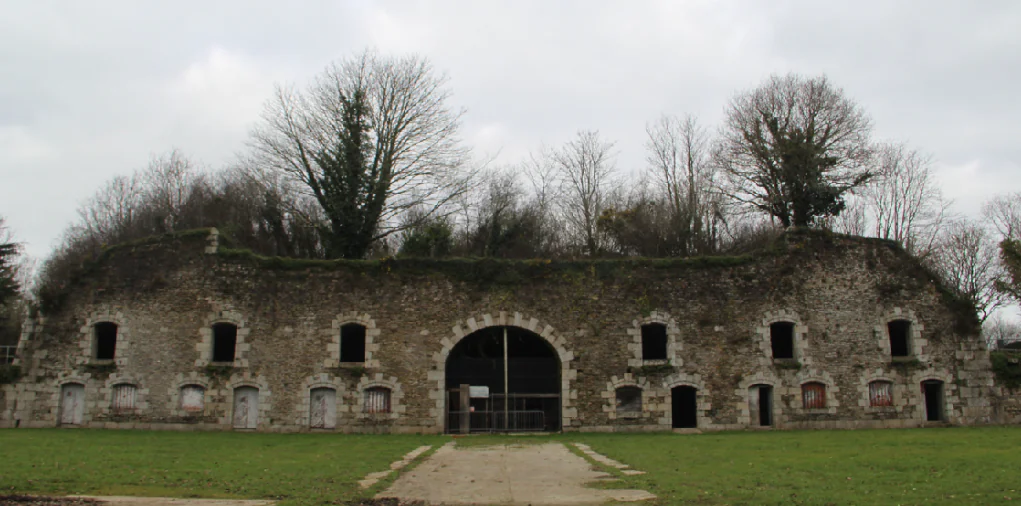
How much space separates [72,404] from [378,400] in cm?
955

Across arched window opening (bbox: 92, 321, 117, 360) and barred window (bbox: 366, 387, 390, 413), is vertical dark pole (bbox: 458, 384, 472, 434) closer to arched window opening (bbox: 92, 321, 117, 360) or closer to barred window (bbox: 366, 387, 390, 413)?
barred window (bbox: 366, 387, 390, 413)

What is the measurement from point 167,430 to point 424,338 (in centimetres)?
816

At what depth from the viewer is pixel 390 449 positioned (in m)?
16.5

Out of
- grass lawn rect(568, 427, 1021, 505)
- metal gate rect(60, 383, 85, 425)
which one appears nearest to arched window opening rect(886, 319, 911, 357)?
grass lawn rect(568, 427, 1021, 505)

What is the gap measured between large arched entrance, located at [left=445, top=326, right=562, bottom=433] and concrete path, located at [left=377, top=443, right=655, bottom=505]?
6908 mm

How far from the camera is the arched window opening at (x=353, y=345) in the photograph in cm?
2377

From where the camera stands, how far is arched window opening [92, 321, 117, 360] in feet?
75.4

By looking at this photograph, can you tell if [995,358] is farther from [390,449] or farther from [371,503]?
[371,503]

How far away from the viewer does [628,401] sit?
2223 centimetres

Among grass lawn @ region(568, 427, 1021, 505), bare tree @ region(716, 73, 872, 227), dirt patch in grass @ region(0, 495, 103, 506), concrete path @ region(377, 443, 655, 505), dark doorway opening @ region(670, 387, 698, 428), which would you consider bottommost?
concrete path @ region(377, 443, 655, 505)

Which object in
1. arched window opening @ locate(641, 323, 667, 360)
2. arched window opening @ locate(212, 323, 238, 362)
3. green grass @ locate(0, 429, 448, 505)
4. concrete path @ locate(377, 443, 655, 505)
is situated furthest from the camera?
arched window opening @ locate(641, 323, 667, 360)

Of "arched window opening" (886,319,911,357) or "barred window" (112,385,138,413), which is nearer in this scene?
"barred window" (112,385,138,413)

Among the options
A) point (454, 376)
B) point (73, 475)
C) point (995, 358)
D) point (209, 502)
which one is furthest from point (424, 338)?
point (995, 358)

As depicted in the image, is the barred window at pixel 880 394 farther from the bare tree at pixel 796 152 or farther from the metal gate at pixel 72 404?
the metal gate at pixel 72 404
